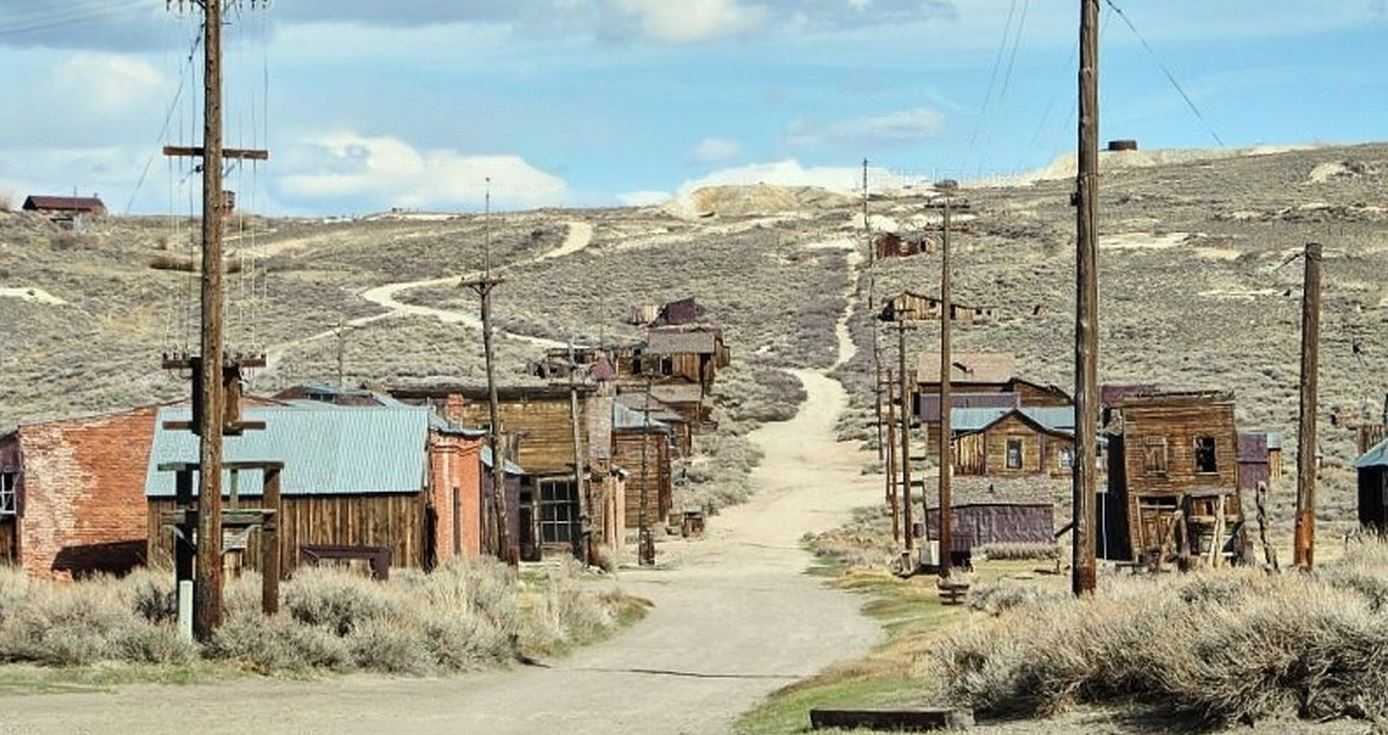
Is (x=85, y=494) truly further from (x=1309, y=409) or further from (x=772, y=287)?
(x=772, y=287)

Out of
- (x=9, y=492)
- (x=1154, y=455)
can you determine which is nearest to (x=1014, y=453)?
(x=1154, y=455)

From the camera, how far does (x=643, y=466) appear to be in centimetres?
6369

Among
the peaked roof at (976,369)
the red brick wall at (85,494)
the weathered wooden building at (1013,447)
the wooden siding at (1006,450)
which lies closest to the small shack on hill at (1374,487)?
the wooden siding at (1006,450)

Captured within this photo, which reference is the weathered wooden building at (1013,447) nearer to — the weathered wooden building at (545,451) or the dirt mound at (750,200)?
the weathered wooden building at (545,451)

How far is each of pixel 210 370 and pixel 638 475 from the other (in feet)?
141

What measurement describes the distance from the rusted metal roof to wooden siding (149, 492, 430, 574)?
5742 centimetres

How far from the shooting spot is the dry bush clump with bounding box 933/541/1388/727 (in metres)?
12.4

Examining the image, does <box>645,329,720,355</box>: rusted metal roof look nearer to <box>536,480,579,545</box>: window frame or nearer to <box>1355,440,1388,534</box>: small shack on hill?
<box>536,480,579,545</box>: window frame

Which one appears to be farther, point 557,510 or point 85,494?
point 557,510

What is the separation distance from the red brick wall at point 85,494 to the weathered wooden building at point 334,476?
0.61 meters

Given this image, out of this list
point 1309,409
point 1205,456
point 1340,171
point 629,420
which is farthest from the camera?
point 1340,171

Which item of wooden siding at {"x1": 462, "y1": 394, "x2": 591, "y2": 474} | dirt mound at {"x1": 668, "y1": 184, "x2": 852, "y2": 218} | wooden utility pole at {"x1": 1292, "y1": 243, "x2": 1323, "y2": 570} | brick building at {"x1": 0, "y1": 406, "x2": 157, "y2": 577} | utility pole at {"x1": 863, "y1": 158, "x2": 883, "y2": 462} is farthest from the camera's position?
dirt mound at {"x1": 668, "y1": 184, "x2": 852, "y2": 218}

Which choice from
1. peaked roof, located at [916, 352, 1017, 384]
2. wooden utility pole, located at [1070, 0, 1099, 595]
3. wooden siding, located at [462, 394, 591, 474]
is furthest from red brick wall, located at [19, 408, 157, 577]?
peaked roof, located at [916, 352, 1017, 384]

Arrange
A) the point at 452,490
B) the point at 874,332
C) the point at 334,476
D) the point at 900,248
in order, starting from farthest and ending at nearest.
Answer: the point at 900,248 → the point at 874,332 → the point at 452,490 → the point at 334,476
